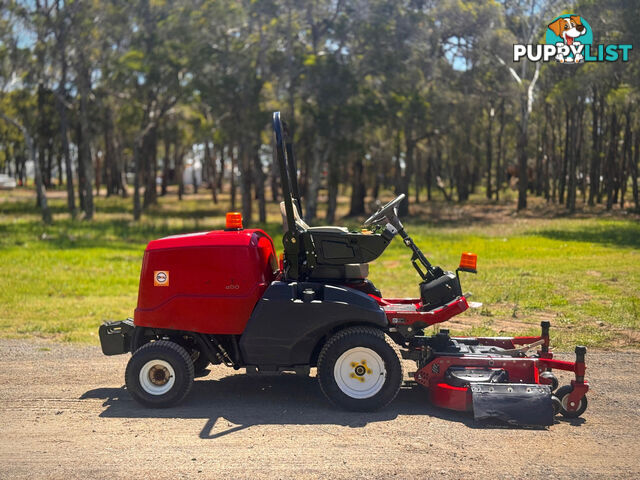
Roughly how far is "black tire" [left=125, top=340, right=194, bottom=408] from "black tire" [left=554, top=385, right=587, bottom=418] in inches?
141

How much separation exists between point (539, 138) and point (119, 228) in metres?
36.3

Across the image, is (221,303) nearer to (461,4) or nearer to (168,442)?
(168,442)

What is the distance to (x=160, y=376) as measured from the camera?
7430 millimetres

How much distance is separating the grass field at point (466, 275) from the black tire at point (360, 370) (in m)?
4.16

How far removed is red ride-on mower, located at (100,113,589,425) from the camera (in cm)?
714

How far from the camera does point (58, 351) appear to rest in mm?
10148

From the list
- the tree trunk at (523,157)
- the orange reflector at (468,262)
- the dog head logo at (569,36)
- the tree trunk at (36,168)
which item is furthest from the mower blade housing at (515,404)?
the tree trunk at (523,157)

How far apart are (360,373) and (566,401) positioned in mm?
1954

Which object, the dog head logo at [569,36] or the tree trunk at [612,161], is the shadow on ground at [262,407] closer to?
the dog head logo at [569,36]

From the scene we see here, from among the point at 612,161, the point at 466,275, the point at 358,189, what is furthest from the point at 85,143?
the point at 612,161

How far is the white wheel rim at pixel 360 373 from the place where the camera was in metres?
7.16

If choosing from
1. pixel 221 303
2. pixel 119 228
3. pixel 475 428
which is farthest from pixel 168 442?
pixel 119 228

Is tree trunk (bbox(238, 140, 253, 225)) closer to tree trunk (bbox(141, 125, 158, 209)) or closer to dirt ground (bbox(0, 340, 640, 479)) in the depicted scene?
tree trunk (bbox(141, 125, 158, 209))

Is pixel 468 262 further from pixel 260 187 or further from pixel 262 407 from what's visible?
pixel 260 187
